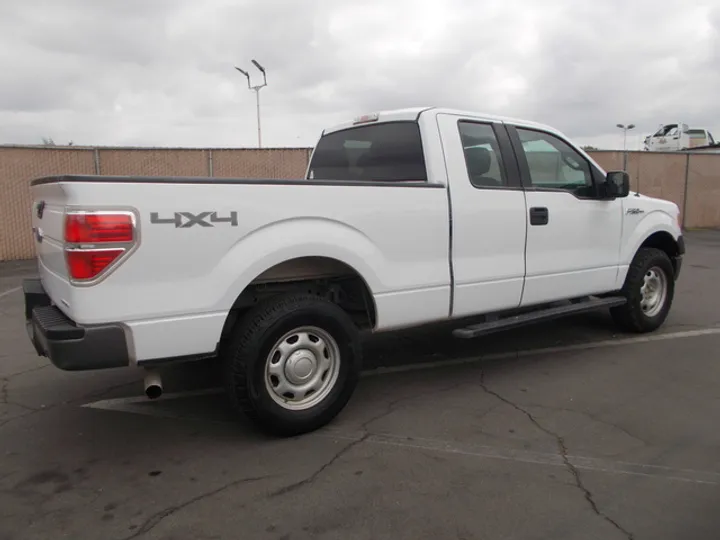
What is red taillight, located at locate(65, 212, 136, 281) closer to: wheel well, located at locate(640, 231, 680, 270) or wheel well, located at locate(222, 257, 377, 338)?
wheel well, located at locate(222, 257, 377, 338)

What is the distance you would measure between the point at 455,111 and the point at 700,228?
1759 centimetres

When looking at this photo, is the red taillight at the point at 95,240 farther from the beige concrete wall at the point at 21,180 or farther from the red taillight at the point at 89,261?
the beige concrete wall at the point at 21,180

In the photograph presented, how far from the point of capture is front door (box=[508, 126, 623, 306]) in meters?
4.62

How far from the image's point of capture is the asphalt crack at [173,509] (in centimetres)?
263

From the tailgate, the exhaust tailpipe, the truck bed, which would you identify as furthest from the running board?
the tailgate

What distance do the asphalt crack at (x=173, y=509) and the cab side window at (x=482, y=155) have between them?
8.33ft

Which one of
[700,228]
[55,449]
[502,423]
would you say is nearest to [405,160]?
[502,423]

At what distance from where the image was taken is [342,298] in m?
4.05

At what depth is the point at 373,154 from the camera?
4598 mm

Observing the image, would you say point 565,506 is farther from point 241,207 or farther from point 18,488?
point 18,488

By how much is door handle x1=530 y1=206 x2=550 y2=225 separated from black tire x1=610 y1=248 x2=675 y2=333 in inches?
57.6

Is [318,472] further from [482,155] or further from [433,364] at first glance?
[482,155]

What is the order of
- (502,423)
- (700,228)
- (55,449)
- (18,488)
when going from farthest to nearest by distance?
(700,228) < (502,423) < (55,449) < (18,488)

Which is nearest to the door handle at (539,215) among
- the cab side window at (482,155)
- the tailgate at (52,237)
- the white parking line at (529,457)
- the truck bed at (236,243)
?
the cab side window at (482,155)
